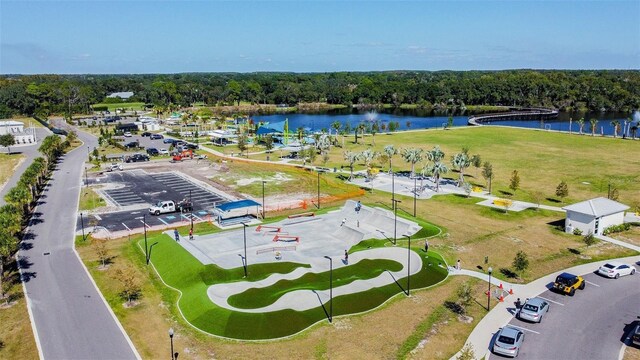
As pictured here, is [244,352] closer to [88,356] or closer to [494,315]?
[88,356]

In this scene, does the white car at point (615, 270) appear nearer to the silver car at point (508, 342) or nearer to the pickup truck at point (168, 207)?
the silver car at point (508, 342)

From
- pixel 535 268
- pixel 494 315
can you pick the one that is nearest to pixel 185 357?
pixel 494 315

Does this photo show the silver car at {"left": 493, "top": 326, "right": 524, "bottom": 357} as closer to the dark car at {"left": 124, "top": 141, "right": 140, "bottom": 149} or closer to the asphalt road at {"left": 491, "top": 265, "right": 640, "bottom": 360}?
the asphalt road at {"left": 491, "top": 265, "right": 640, "bottom": 360}

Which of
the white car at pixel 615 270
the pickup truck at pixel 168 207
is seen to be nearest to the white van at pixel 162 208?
the pickup truck at pixel 168 207

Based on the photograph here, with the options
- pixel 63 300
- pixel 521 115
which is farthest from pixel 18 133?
pixel 521 115

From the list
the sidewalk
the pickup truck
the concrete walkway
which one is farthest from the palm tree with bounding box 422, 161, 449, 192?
the pickup truck

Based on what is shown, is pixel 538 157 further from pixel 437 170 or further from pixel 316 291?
pixel 316 291

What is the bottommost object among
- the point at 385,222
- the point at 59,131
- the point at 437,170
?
the point at 385,222

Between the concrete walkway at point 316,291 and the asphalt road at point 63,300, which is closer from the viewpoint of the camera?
the asphalt road at point 63,300
